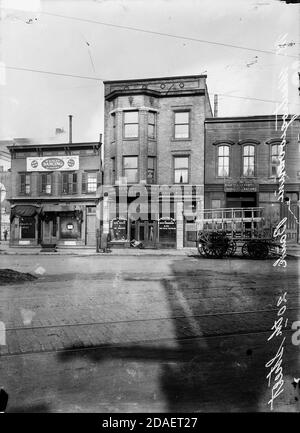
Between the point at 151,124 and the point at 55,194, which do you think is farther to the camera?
the point at 55,194

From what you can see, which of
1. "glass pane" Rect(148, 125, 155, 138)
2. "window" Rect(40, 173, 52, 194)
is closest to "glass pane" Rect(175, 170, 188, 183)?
"glass pane" Rect(148, 125, 155, 138)

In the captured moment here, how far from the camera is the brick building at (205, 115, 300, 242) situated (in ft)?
77.0

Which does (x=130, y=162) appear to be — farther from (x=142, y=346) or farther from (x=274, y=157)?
(x=142, y=346)

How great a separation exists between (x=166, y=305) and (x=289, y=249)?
14056 mm

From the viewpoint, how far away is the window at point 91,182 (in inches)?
1028

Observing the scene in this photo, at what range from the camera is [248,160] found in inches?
938

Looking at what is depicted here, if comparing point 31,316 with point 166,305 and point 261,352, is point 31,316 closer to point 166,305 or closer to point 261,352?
point 166,305

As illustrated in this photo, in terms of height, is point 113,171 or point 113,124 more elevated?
point 113,124

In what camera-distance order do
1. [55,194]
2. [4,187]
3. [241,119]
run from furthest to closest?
[4,187], [55,194], [241,119]

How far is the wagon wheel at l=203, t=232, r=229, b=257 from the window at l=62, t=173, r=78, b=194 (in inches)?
482

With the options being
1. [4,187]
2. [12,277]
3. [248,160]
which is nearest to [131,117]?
[248,160]

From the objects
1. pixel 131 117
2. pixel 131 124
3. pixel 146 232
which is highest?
pixel 131 117

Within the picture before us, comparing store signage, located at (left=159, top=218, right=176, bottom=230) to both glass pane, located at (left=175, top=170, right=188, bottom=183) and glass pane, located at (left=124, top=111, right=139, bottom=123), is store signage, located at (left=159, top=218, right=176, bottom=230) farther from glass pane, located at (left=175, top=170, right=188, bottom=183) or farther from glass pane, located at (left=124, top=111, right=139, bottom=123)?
glass pane, located at (left=124, top=111, right=139, bottom=123)

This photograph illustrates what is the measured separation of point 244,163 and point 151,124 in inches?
270
